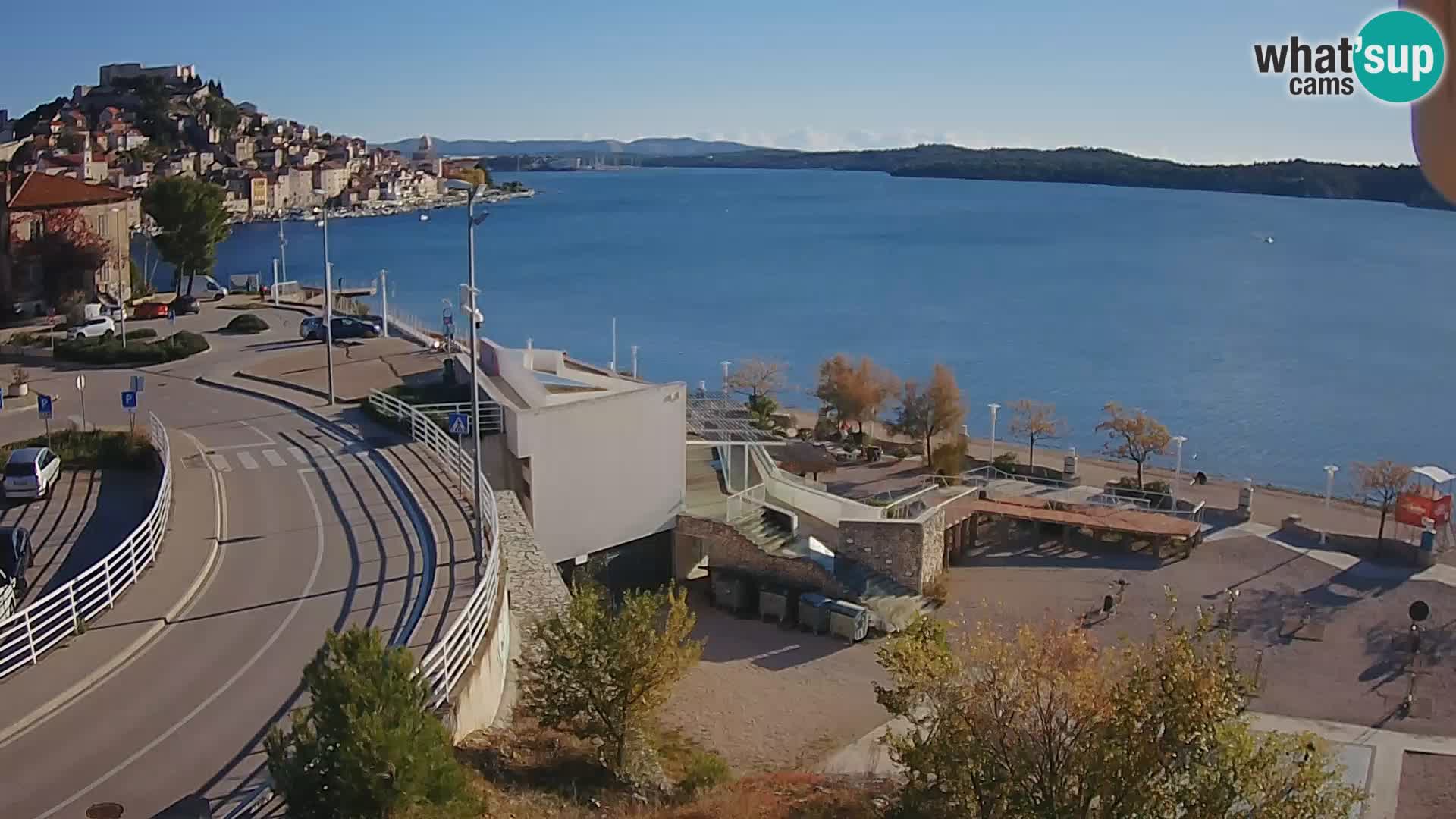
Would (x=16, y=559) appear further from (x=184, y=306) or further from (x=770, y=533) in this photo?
(x=184, y=306)

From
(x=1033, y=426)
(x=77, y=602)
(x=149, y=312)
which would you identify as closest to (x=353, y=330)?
(x=149, y=312)

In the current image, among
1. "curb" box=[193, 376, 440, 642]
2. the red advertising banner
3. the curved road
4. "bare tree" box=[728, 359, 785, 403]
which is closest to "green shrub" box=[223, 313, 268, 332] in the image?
"curb" box=[193, 376, 440, 642]

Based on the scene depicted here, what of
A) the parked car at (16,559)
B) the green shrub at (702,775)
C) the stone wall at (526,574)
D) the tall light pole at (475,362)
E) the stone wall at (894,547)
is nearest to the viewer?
the green shrub at (702,775)

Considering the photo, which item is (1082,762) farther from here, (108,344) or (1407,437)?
(1407,437)

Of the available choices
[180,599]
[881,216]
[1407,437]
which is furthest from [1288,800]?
[881,216]

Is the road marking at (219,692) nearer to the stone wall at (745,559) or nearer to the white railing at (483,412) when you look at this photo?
the white railing at (483,412)

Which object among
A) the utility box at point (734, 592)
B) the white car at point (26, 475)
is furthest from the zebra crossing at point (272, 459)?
the utility box at point (734, 592)
